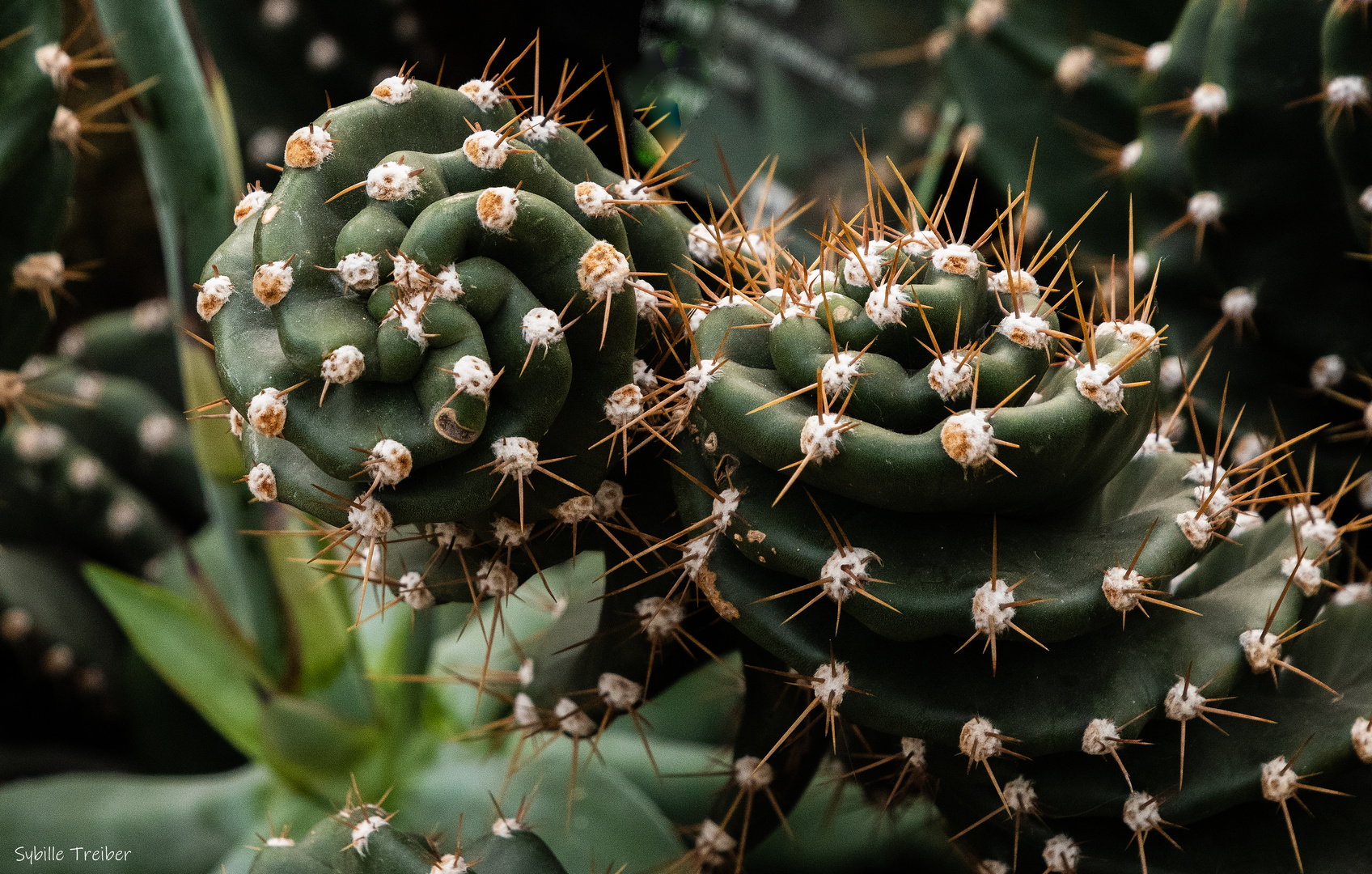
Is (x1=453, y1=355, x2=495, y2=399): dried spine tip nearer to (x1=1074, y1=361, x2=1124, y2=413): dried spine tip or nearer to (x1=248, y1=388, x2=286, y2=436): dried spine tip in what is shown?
(x1=248, y1=388, x2=286, y2=436): dried spine tip

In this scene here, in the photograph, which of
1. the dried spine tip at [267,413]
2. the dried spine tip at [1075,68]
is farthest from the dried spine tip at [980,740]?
the dried spine tip at [1075,68]

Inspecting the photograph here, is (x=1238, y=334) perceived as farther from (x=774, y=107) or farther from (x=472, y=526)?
(x=774, y=107)

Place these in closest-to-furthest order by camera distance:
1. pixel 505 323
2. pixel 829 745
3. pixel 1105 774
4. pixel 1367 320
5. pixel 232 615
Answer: pixel 505 323, pixel 1105 774, pixel 829 745, pixel 1367 320, pixel 232 615

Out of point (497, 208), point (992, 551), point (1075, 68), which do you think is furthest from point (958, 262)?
point (1075, 68)

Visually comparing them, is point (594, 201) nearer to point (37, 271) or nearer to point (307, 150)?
point (307, 150)

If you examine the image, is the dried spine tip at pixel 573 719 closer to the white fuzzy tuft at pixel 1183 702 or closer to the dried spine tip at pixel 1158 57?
the white fuzzy tuft at pixel 1183 702

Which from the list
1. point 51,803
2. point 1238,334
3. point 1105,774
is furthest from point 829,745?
point 51,803
